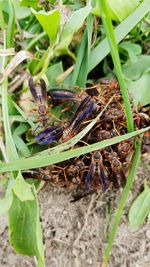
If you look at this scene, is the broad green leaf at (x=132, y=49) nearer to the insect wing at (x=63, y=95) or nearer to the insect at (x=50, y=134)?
the insect wing at (x=63, y=95)

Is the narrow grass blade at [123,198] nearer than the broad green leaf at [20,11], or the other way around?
the narrow grass blade at [123,198]

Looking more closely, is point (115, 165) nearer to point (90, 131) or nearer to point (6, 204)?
point (90, 131)

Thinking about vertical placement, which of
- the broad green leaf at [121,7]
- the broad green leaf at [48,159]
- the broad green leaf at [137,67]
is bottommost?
the broad green leaf at [48,159]

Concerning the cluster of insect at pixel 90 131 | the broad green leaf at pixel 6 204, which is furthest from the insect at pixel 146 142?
the broad green leaf at pixel 6 204

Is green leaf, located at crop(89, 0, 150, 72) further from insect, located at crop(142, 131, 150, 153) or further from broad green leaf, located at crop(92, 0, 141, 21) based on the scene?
insect, located at crop(142, 131, 150, 153)

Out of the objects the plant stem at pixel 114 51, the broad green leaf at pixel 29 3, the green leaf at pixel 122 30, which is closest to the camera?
the plant stem at pixel 114 51

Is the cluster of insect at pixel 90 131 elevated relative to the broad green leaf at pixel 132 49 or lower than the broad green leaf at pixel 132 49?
lower

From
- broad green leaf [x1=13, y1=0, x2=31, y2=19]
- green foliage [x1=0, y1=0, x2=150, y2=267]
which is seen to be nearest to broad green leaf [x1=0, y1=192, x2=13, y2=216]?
green foliage [x1=0, y1=0, x2=150, y2=267]

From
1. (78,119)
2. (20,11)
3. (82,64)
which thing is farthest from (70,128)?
(20,11)
